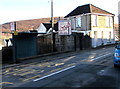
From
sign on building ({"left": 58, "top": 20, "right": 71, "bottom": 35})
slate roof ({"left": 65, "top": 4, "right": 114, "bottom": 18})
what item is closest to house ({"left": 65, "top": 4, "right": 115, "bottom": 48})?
slate roof ({"left": 65, "top": 4, "right": 114, "bottom": 18})

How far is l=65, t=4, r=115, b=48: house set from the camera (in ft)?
96.7

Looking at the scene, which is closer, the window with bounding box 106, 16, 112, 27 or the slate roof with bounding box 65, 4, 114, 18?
the slate roof with bounding box 65, 4, 114, 18

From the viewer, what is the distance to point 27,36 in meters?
18.0

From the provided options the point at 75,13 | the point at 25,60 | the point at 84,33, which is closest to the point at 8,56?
the point at 25,60

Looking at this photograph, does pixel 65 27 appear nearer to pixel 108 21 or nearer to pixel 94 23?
pixel 94 23

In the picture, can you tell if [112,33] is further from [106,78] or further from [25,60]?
[106,78]

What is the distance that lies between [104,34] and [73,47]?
35.6 feet

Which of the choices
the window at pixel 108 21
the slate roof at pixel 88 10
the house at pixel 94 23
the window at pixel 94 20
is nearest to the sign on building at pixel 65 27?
the house at pixel 94 23

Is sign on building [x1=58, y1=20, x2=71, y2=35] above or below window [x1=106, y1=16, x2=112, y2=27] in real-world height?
below

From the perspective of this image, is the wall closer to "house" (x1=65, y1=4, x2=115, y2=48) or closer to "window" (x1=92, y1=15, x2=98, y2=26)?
"house" (x1=65, y1=4, x2=115, y2=48)

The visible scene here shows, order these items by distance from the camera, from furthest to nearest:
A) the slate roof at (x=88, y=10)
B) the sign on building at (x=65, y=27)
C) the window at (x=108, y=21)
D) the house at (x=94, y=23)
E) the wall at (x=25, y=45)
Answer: the window at (x=108, y=21)
the slate roof at (x=88, y=10)
the house at (x=94, y=23)
the sign on building at (x=65, y=27)
the wall at (x=25, y=45)

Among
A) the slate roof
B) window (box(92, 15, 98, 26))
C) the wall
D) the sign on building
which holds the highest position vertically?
the slate roof

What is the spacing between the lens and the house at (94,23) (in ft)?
96.7

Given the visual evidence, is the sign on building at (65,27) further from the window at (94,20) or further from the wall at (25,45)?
the window at (94,20)
